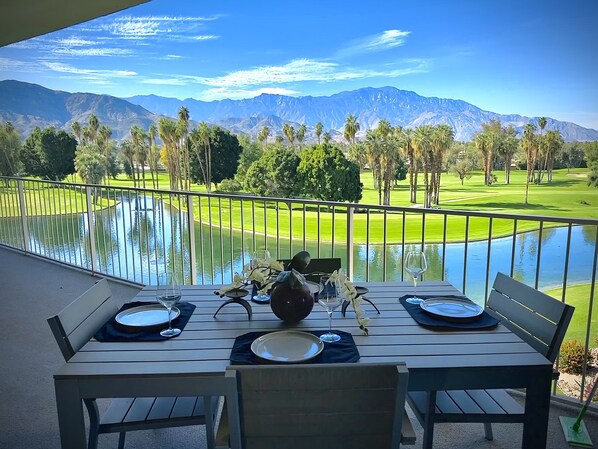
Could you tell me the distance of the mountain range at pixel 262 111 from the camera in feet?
76.5

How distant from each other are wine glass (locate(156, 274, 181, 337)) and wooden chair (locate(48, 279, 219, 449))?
10.6 inches

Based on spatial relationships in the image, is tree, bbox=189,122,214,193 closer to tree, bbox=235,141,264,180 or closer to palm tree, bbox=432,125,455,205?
tree, bbox=235,141,264,180

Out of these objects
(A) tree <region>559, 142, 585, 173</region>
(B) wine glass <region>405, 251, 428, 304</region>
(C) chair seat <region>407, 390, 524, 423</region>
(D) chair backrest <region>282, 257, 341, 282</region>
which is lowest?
(C) chair seat <region>407, 390, 524, 423</region>

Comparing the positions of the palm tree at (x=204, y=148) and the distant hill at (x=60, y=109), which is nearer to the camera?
the distant hill at (x=60, y=109)

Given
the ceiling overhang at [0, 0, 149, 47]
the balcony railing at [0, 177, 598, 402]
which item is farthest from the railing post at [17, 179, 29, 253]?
the ceiling overhang at [0, 0, 149, 47]

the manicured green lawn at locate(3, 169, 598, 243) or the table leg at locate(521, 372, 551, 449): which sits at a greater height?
the table leg at locate(521, 372, 551, 449)

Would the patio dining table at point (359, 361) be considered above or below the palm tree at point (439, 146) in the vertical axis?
below

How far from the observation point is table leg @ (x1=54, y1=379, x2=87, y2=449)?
1.29 m

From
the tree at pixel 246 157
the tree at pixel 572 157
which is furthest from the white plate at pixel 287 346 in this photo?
the tree at pixel 246 157

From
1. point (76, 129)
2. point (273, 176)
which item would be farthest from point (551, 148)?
point (76, 129)

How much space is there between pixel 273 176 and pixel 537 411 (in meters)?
23.8

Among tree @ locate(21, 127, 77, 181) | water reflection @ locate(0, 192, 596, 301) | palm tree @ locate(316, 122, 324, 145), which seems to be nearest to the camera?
water reflection @ locate(0, 192, 596, 301)

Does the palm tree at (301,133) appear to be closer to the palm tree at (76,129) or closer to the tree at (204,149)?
the tree at (204,149)

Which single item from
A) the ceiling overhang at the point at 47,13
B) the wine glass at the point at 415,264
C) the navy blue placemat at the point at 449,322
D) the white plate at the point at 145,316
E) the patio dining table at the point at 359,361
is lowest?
the patio dining table at the point at 359,361
